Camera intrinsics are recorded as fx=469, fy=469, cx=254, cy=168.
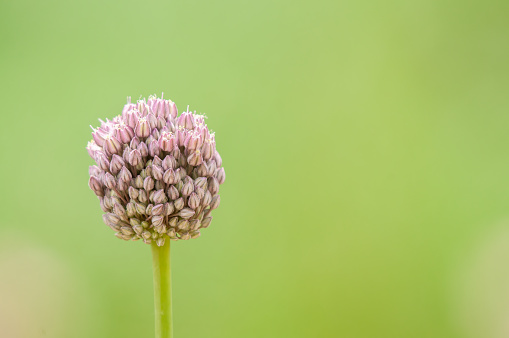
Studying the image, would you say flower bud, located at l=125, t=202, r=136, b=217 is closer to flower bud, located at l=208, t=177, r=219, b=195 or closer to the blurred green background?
flower bud, located at l=208, t=177, r=219, b=195

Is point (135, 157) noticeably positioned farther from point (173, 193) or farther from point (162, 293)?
point (162, 293)

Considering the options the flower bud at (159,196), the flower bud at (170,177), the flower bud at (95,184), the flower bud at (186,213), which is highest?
the flower bud at (95,184)

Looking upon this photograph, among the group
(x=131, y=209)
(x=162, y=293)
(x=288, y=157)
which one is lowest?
(x=162, y=293)

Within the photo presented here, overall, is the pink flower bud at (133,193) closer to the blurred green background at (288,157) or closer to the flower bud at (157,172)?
the flower bud at (157,172)

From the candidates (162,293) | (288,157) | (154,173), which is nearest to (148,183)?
(154,173)

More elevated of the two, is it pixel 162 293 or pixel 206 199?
pixel 206 199

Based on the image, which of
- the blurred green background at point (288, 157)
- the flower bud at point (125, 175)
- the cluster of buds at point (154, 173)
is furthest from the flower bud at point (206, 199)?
the blurred green background at point (288, 157)
